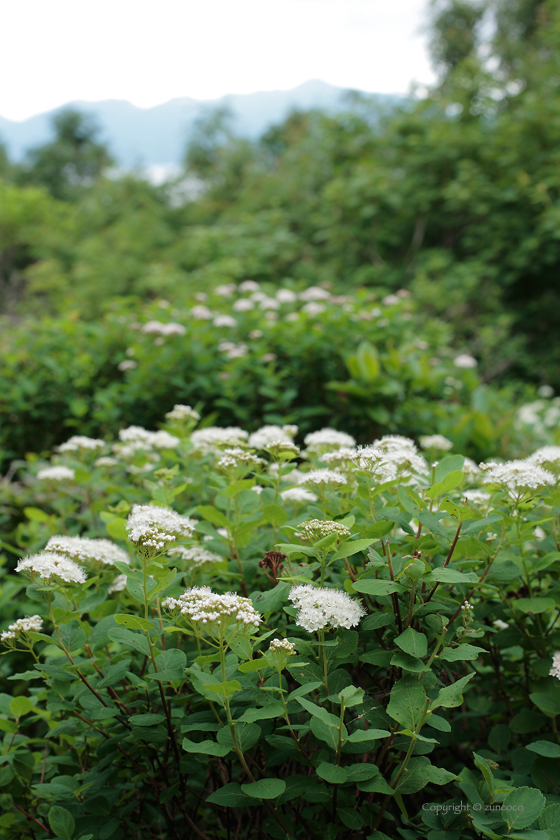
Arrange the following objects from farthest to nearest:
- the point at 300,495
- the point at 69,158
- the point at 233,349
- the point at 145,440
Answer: the point at 69,158 → the point at 233,349 → the point at 145,440 → the point at 300,495

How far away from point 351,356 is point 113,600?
236cm

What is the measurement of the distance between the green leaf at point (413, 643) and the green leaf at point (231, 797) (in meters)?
0.35

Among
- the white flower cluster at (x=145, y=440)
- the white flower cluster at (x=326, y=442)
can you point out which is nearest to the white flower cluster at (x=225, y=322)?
the white flower cluster at (x=145, y=440)

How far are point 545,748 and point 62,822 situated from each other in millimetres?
899

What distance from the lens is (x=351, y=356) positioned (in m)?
3.31

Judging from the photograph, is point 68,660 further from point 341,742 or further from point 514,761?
point 514,761

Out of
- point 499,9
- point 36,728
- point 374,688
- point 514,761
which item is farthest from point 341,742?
point 499,9

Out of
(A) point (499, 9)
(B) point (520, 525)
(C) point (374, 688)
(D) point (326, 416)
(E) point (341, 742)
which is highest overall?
(A) point (499, 9)

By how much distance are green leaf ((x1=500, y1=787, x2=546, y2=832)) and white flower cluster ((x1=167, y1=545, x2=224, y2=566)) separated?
692 mm

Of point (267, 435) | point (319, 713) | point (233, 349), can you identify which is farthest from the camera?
point (233, 349)

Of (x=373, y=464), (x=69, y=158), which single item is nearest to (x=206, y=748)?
(x=373, y=464)

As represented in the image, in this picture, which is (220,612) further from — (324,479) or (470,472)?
(470,472)

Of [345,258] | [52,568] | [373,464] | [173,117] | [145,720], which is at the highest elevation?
[173,117]

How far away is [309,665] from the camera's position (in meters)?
0.92
